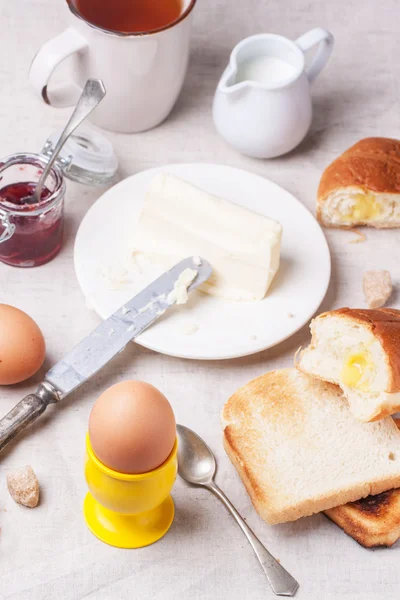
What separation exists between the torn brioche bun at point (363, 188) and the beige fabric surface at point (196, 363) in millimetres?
62

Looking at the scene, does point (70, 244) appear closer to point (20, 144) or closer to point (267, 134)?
point (20, 144)

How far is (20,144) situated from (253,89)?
31.5 inches

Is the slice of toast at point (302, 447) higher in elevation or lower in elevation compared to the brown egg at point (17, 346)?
lower

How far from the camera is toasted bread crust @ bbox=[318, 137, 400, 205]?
96.4 inches

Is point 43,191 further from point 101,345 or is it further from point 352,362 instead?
point 352,362

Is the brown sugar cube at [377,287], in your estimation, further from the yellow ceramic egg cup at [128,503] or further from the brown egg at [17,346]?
the brown egg at [17,346]

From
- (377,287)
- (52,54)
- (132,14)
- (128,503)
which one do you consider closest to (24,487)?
(128,503)

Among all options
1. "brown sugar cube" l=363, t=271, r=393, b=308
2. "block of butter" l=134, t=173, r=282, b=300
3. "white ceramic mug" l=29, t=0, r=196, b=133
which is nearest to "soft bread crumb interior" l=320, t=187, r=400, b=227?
"brown sugar cube" l=363, t=271, r=393, b=308

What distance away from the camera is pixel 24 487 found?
6.02 feet

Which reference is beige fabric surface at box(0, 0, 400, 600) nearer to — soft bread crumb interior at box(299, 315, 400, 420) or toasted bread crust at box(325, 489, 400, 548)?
toasted bread crust at box(325, 489, 400, 548)

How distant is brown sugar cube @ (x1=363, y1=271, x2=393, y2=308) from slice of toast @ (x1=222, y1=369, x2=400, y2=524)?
39 centimetres

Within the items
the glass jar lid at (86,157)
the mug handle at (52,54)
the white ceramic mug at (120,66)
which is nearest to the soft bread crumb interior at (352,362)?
the glass jar lid at (86,157)

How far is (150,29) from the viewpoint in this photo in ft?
8.30

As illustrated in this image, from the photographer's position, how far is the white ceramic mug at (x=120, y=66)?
92.4 inches
